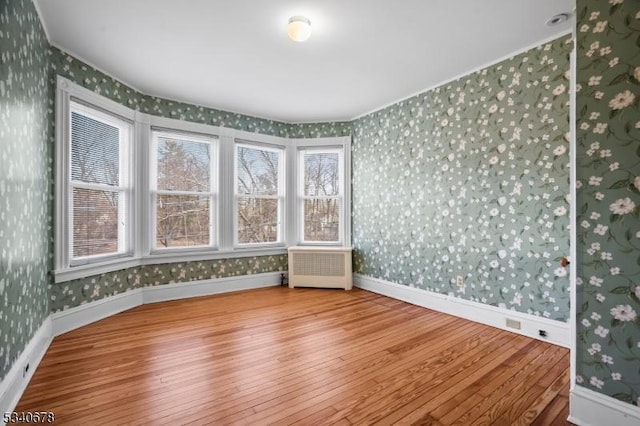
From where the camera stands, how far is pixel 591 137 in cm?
155

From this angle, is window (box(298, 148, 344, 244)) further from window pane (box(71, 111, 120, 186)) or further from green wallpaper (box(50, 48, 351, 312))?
window pane (box(71, 111, 120, 186))

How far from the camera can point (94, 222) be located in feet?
10.2

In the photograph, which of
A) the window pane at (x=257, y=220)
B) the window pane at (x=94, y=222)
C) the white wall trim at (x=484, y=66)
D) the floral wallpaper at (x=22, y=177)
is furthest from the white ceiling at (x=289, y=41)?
the window pane at (x=257, y=220)

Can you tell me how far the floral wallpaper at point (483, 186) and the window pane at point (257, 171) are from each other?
160 centimetres

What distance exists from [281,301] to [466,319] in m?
2.14

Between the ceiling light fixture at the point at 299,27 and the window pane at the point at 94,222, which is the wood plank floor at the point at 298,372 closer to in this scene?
the window pane at the point at 94,222

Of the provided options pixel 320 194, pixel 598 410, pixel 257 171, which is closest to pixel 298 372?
pixel 598 410

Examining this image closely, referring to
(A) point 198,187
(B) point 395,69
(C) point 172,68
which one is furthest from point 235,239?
(B) point 395,69

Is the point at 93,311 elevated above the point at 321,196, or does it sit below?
below

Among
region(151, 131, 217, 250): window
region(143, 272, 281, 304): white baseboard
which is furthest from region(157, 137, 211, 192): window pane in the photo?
region(143, 272, 281, 304): white baseboard

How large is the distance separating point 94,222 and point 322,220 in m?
2.91

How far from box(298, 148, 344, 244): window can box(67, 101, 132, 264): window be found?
2.38 m

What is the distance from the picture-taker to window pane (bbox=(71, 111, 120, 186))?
2.89 metres

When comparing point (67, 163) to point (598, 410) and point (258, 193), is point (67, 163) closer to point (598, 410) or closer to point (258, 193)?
point (258, 193)
